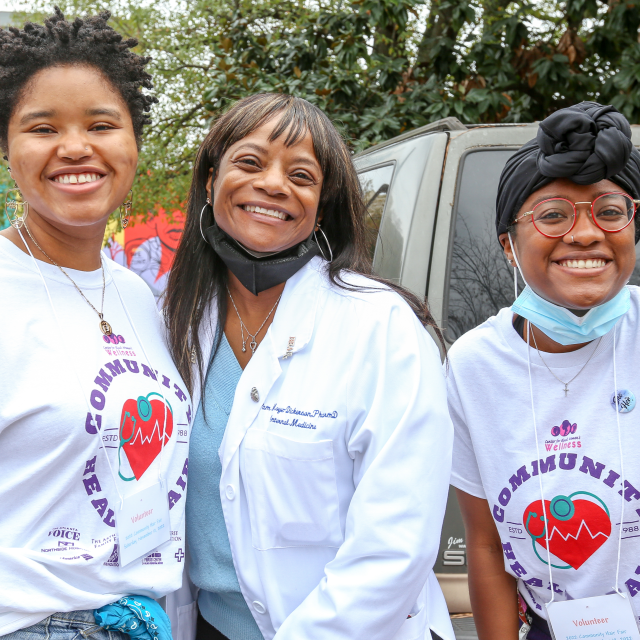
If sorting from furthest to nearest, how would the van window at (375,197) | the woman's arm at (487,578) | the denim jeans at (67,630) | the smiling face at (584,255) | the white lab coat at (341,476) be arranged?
the van window at (375,197), the woman's arm at (487,578), the smiling face at (584,255), the white lab coat at (341,476), the denim jeans at (67,630)

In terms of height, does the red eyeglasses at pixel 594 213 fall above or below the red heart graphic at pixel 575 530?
above

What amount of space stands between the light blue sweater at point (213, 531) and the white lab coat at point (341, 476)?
0.07 m

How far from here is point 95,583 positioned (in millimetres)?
1649

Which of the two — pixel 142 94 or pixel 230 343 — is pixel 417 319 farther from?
pixel 142 94

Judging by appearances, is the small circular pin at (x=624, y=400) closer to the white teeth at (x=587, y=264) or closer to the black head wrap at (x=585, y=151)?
the white teeth at (x=587, y=264)

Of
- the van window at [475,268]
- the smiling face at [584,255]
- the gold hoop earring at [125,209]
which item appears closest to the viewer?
the smiling face at [584,255]

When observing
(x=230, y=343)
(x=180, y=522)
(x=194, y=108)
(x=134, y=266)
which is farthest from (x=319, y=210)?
(x=134, y=266)

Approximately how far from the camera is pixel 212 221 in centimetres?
238

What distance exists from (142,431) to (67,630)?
0.48 meters

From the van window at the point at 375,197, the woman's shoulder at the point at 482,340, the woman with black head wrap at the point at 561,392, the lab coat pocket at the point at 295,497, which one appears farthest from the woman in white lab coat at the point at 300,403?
the van window at the point at 375,197

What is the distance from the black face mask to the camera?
2.13m

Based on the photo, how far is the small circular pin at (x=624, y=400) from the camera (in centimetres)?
186

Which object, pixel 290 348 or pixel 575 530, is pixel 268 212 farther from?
pixel 575 530

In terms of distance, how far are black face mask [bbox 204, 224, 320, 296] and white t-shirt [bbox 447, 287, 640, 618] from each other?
0.55m
